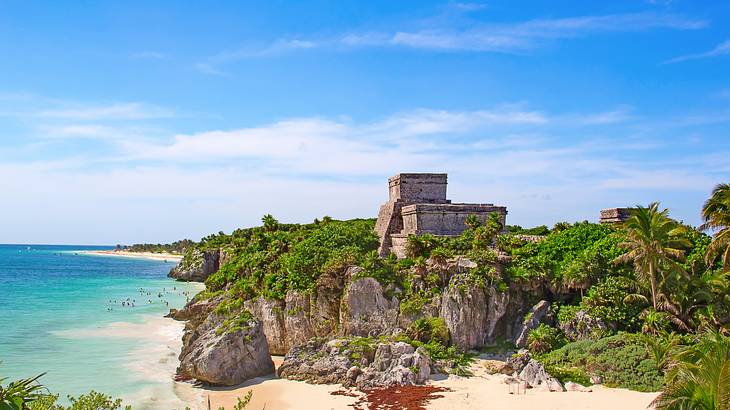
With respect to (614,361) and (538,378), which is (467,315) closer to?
(538,378)

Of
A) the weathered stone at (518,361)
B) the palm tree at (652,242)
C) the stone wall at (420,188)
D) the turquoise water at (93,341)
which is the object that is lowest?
the turquoise water at (93,341)

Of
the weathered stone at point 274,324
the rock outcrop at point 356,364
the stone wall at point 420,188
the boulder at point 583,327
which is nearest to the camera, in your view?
the rock outcrop at point 356,364

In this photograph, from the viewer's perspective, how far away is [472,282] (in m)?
27.4

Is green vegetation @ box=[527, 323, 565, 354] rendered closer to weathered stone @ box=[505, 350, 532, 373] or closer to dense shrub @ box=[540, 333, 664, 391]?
dense shrub @ box=[540, 333, 664, 391]

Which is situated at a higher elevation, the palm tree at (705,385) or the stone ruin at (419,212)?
the stone ruin at (419,212)

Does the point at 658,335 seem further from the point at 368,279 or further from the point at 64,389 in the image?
the point at 64,389

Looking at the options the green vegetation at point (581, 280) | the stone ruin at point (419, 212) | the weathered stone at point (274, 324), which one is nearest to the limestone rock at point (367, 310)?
the green vegetation at point (581, 280)

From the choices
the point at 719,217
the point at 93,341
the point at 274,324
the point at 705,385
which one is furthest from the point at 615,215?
the point at 93,341

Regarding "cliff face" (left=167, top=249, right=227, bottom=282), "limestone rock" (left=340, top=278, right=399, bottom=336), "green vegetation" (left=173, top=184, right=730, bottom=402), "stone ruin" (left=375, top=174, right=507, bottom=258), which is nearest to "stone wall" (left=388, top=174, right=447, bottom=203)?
"stone ruin" (left=375, top=174, right=507, bottom=258)

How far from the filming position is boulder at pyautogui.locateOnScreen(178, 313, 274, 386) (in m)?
24.5

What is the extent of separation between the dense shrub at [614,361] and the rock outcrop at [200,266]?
205 ft

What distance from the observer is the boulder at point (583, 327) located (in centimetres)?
2478

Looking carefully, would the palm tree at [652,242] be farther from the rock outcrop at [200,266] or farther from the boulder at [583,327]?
the rock outcrop at [200,266]

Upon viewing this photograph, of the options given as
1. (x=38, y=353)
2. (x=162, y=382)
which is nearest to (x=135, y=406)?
(x=162, y=382)
